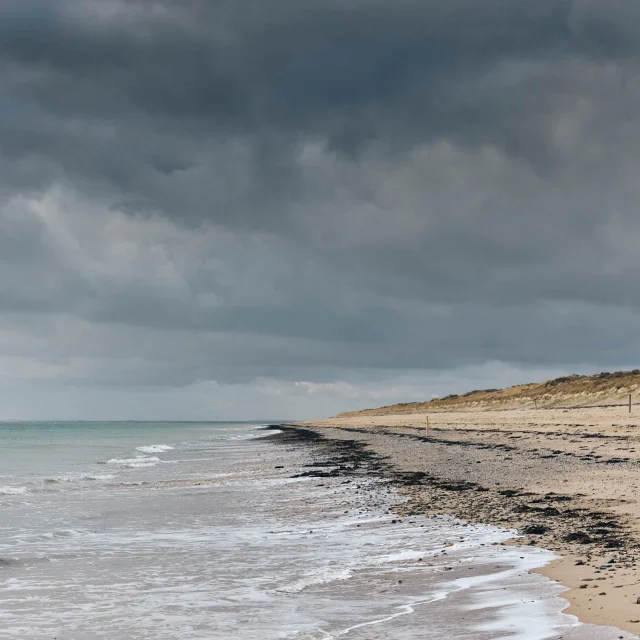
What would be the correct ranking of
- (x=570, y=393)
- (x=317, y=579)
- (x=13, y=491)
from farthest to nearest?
(x=570, y=393)
(x=13, y=491)
(x=317, y=579)

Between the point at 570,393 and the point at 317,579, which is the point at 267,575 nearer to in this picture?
the point at 317,579

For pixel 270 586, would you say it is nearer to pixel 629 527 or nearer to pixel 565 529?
pixel 565 529

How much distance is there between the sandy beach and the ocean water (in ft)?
1.70

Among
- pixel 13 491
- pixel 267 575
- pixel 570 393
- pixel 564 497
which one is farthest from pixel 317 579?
pixel 570 393

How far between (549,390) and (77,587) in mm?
95482

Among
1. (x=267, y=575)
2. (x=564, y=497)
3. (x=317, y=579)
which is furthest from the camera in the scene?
(x=564, y=497)

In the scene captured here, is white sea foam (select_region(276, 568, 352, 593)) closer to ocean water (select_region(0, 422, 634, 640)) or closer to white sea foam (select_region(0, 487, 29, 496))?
ocean water (select_region(0, 422, 634, 640))

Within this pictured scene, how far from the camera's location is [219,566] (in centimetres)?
1089

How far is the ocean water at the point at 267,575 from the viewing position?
7.49 m

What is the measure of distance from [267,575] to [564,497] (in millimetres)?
9434

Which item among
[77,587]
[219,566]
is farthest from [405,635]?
[77,587]

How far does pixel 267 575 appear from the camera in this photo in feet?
33.4

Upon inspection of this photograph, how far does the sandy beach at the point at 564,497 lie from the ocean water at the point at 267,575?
52cm

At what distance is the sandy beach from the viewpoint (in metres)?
8.45
